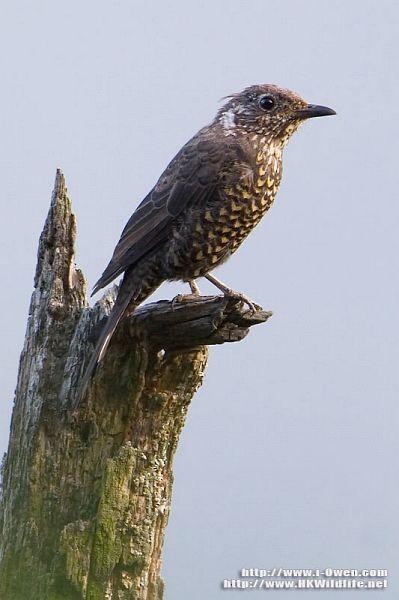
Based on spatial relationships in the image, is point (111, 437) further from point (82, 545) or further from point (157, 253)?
point (157, 253)

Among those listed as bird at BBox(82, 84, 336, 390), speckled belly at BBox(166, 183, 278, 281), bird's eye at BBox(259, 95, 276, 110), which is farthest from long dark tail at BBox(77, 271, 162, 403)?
bird's eye at BBox(259, 95, 276, 110)

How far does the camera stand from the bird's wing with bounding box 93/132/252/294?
5250 millimetres

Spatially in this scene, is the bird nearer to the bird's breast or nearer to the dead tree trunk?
the bird's breast

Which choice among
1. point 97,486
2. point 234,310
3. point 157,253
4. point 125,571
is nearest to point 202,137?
point 157,253

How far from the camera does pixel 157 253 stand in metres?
5.30

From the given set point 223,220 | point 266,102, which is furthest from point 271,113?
point 223,220

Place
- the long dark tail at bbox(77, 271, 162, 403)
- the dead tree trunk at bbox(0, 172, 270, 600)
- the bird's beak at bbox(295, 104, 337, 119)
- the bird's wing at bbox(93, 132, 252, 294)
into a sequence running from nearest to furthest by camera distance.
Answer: the dead tree trunk at bbox(0, 172, 270, 600), the long dark tail at bbox(77, 271, 162, 403), the bird's wing at bbox(93, 132, 252, 294), the bird's beak at bbox(295, 104, 337, 119)

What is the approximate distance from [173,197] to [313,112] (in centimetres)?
103

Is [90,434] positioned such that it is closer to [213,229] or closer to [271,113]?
[213,229]

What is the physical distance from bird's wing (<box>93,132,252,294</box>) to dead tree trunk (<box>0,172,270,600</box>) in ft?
1.68

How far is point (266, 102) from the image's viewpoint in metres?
5.70

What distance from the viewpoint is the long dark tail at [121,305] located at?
455 centimetres

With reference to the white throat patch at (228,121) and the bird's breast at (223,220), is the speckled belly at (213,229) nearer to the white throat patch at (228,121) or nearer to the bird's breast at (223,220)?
the bird's breast at (223,220)

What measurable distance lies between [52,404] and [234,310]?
1016 mm
